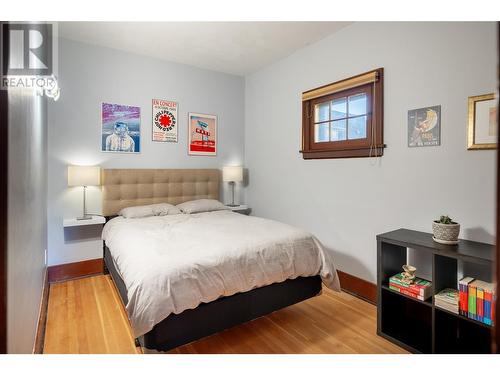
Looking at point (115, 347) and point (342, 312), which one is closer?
point (115, 347)

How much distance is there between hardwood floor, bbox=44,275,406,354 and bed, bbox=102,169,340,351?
18 centimetres

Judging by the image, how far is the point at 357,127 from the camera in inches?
110

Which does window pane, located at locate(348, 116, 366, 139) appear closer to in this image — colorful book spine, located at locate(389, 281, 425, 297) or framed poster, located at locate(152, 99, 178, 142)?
colorful book spine, located at locate(389, 281, 425, 297)

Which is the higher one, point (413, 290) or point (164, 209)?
point (164, 209)

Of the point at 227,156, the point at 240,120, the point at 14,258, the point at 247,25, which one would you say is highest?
the point at 247,25

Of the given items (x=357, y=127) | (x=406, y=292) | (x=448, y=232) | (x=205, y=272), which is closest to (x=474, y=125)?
(x=448, y=232)

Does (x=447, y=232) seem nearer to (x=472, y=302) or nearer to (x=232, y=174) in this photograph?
(x=472, y=302)

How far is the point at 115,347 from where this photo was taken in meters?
1.91

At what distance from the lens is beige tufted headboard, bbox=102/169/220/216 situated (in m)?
3.28

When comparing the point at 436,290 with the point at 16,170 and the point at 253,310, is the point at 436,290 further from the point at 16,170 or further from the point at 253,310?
the point at 16,170

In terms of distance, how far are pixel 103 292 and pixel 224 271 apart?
1652 millimetres

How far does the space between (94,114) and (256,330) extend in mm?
2849
